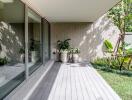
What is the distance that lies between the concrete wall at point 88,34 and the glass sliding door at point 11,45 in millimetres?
6350

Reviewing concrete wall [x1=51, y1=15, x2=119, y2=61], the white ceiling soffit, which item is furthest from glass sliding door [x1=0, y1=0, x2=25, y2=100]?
concrete wall [x1=51, y1=15, x2=119, y2=61]

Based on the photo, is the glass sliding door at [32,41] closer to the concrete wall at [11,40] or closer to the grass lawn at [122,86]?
the concrete wall at [11,40]

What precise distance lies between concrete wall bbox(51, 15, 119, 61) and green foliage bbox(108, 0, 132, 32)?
0.31 meters

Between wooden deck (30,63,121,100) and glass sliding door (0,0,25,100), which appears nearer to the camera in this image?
glass sliding door (0,0,25,100)

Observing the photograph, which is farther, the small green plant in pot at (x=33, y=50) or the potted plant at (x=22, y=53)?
the small green plant in pot at (x=33, y=50)

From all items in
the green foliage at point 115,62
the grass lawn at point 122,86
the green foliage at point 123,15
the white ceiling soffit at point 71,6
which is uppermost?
the green foliage at point 123,15

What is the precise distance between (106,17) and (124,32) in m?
1.29

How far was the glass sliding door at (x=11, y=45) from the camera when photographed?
164 inches

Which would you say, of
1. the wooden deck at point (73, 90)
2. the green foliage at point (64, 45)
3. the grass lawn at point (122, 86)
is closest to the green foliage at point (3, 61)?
the wooden deck at point (73, 90)

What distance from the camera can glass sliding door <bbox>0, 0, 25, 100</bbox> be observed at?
4.16 meters

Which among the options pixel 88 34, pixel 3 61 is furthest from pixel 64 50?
pixel 3 61

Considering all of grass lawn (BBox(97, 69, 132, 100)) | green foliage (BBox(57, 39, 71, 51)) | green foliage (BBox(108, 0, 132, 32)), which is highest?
green foliage (BBox(108, 0, 132, 32))

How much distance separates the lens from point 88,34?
1206 centimetres

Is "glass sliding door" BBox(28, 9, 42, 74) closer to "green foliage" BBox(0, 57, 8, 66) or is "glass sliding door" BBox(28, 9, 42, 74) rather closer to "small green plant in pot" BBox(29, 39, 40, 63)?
"small green plant in pot" BBox(29, 39, 40, 63)
